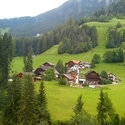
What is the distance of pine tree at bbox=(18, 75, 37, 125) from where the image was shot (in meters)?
58.7

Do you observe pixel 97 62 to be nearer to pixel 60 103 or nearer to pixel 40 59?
pixel 40 59

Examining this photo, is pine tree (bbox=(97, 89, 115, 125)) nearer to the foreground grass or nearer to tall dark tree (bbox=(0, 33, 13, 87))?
the foreground grass

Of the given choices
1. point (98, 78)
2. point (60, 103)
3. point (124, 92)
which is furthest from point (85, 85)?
point (60, 103)

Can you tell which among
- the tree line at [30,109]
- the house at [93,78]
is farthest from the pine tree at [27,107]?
the house at [93,78]

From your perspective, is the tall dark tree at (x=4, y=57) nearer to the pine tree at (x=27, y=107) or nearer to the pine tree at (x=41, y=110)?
the pine tree at (x=41, y=110)

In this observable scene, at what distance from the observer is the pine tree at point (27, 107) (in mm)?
58656

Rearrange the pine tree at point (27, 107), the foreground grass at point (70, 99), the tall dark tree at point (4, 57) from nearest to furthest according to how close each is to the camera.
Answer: the pine tree at point (27, 107)
the foreground grass at point (70, 99)
the tall dark tree at point (4, 57)

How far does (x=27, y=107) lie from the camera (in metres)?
59.0

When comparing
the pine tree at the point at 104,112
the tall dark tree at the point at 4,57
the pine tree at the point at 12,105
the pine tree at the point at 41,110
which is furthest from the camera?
the tall dark tree at the point at 4,57

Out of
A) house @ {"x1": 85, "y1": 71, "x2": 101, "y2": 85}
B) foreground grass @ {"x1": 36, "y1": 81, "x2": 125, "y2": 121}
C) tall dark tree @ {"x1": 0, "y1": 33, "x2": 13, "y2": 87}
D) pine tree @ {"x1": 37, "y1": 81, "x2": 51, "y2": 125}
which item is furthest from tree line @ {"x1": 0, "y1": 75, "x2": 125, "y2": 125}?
house @ {"x1": 85, "y1": 71, "x2": 101, "y2": 85}

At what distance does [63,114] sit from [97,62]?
8731cm

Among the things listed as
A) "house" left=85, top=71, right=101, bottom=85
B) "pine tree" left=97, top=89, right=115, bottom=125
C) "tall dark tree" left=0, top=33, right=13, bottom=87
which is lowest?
"pine tree" left=97, top=89, right=115, bottom=125

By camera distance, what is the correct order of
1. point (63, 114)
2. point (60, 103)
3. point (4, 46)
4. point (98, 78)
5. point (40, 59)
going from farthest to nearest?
point (40, 59), point (98, 78), point (4, 46), point (60, 103), point (63, 114)

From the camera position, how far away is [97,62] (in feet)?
501
